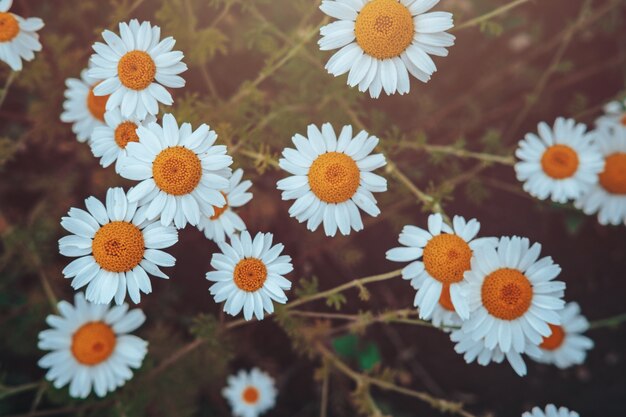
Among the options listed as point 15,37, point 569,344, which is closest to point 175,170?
point 15,37

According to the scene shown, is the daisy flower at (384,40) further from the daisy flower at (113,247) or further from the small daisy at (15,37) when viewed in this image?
the small daisy at (15,37)

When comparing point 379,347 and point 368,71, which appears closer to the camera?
point 368,71

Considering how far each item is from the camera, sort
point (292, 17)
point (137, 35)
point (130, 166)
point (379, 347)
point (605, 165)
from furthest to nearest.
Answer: point (379, 347)
point (292, 17)
point (605, 165)
point (137, 35)
point (130, 166)

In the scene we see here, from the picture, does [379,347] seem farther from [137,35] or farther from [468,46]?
[137,35]

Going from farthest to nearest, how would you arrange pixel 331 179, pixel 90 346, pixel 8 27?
pixel 90 346 < pixel 8 27 < pixel 331 179

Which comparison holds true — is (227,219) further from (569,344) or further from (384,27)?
(569,344)

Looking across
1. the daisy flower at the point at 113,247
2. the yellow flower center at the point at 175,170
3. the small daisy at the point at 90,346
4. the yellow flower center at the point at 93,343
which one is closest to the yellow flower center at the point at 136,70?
the yellow flower center at the point at 175,170

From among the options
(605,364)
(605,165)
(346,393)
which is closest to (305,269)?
(346,393)

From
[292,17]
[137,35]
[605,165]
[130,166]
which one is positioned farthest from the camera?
[292,17]
